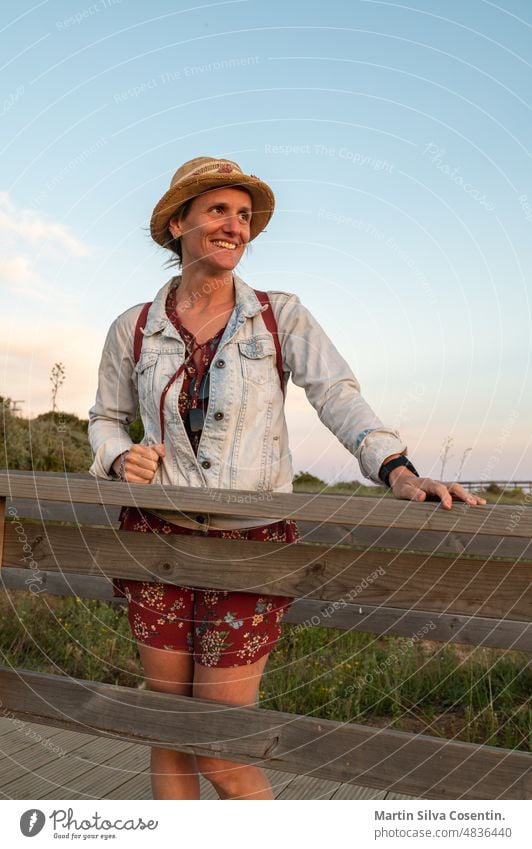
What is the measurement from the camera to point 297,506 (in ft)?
6.58

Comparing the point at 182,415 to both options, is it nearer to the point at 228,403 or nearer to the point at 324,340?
the point at 228,403

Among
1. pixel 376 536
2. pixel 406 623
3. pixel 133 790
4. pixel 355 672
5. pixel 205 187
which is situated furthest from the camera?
pixel 355 672

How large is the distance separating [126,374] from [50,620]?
3.71 metres

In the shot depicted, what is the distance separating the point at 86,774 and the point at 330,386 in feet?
7.65

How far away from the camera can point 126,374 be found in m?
2.64

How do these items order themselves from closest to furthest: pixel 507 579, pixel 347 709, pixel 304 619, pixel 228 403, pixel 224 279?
pixel 507 579
pixel 228 403
pixel 224 279
pixel 304 619
pixel 347 709

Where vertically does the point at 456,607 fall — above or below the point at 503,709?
above

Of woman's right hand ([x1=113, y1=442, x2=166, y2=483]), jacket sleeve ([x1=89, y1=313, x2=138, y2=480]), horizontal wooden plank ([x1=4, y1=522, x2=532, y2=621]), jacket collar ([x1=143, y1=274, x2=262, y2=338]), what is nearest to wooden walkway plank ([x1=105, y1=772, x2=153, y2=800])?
horizontal wooden plank ([x1=4, y1=522, x2=532, y2=621])

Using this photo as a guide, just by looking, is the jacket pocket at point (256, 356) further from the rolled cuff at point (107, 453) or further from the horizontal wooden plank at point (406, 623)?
the horizontal wooden plank at point (406, 623)

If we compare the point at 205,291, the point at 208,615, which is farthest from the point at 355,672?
the point at 205,291

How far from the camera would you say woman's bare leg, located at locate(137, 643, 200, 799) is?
235cm

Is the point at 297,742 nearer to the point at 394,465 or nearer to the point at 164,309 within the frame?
the point at 394,465

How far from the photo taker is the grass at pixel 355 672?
444cm
